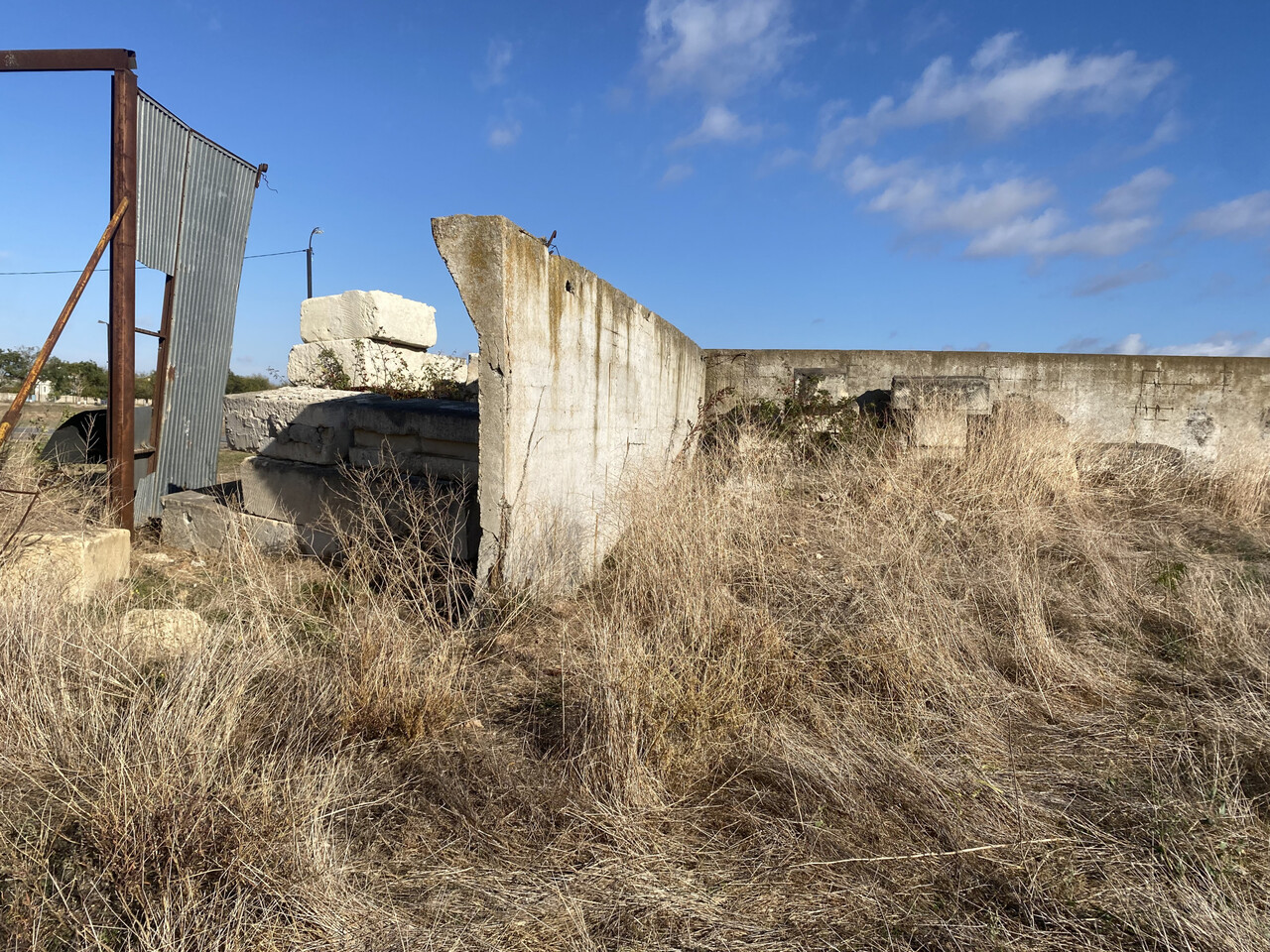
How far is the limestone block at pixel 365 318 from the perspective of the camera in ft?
27.5

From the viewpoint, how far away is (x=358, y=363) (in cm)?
828

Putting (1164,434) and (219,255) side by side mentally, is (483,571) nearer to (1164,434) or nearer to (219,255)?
(219,255)

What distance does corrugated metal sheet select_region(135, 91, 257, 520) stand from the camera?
509cm

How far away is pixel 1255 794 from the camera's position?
2.17m

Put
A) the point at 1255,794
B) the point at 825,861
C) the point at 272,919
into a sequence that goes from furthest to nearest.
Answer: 1. the point at 1255,794
2. the point at 825,861
3. the point at 272,919

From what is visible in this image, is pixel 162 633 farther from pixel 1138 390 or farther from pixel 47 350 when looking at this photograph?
pixel 1138 390

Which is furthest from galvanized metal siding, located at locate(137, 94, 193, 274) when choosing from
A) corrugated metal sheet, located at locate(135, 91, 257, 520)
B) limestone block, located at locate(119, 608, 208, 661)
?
limestone block, located at locate(119, 608, 208, 661)

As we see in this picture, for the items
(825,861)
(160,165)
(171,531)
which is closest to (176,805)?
(825,861)

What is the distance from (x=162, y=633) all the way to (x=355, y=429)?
2.41m

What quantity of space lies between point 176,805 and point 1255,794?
2969mm

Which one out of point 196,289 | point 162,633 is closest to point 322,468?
point 196,289

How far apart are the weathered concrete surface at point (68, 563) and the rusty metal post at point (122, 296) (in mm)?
616

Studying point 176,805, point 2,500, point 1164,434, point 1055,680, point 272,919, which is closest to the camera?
point 272,919

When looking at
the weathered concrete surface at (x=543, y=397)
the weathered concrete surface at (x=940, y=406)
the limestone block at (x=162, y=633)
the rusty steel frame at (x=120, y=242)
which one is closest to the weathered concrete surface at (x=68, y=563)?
the limestone block at (x=162, y=633)
